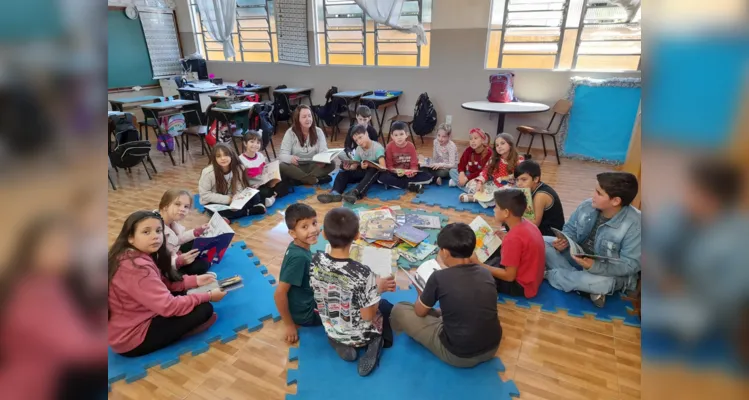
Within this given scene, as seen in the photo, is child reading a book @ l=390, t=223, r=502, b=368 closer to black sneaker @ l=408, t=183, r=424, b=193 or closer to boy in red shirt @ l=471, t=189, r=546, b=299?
boy in red shirt @ l=471, t=189, r=546, b=299

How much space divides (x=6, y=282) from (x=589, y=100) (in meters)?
5.77

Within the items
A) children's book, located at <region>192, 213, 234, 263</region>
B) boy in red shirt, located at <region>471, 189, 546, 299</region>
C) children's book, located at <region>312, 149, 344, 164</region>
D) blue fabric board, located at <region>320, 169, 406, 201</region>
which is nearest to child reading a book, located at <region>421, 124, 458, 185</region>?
blue fabric board, located at <region>320, 169, 406, 201</region>

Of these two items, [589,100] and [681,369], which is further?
[589,100]

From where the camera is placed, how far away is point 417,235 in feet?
9.93

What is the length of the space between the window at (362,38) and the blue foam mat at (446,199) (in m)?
2.74

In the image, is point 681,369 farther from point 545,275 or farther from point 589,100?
point 589,100

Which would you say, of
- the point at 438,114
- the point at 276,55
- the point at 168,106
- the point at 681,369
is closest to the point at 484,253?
the point at 681,369

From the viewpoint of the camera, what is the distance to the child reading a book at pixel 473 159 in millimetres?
3826

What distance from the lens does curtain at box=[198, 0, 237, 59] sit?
22.9 ft

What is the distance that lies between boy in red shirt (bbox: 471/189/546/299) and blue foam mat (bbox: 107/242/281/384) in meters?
1.30

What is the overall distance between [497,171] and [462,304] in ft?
7.39

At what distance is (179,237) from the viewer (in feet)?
8.53

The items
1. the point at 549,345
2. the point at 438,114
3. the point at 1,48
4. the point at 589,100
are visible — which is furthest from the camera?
the point at 438,114

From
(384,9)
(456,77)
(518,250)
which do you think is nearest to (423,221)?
(518,250)
